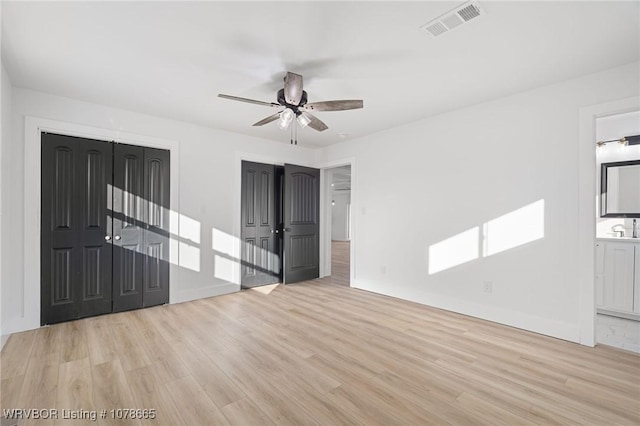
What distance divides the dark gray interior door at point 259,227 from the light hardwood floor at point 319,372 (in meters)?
1.63

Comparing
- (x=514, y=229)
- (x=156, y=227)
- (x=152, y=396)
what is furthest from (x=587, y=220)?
(x=156, y=227)

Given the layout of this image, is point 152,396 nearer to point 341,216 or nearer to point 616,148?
point 616,148

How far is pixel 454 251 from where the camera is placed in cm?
385

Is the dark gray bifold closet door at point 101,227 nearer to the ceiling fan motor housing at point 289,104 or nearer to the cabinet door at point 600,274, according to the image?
the ceiling fan motor housing at point 289,104

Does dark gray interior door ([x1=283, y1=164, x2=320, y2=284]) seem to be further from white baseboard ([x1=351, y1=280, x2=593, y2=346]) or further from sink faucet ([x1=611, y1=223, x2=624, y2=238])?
sink faucet ([x1=611, y1=223, x2=624, y2=238])

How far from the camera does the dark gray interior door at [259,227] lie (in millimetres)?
5047

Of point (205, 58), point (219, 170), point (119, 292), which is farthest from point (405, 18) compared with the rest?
point (119, 292)

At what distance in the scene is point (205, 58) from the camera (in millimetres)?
2566

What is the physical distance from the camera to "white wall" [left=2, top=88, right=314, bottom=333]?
10.3ft

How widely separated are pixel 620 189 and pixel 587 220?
2.20 m

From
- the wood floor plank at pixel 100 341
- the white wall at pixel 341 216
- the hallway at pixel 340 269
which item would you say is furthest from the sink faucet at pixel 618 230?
the white wall at pixel 341 216

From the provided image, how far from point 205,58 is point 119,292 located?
10.3 ft

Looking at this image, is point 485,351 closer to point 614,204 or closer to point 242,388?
point 242,388

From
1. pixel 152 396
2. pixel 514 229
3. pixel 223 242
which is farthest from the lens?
pixel 223 242
